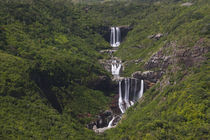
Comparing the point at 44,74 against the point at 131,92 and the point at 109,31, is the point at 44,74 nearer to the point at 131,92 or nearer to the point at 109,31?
the point at 131,92

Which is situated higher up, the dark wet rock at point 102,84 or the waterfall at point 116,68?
the waterfall at point 116,68

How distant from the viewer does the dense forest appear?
44.2 meters

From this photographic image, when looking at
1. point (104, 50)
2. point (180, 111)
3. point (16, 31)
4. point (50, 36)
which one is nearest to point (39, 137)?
point (180, 111)

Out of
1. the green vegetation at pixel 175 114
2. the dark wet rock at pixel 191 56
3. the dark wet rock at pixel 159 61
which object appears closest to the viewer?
the green vegetation at pixel 175 114

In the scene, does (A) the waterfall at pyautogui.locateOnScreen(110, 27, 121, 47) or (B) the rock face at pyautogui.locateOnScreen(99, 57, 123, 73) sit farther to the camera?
(A) the waterfall at pyautogui.locateOnScreen(110, 27, 121, 47)

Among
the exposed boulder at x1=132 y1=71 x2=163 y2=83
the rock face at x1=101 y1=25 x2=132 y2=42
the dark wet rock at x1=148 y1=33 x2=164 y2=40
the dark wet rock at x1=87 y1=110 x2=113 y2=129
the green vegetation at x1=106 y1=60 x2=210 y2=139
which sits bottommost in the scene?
the dark wet rock at x1=87 y1=110 x2=113 y2=129

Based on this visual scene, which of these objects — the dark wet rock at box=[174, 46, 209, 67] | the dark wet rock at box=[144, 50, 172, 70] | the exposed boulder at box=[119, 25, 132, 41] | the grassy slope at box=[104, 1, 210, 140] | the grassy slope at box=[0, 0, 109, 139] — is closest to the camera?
the grassy slope at box=[104, 1, 210, 140]

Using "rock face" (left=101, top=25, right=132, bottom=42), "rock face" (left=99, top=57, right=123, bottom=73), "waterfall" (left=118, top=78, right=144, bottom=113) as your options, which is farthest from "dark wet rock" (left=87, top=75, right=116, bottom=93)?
"rock face" (left=101, top=25, right=132, bottom=42)

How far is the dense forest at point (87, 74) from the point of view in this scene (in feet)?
145

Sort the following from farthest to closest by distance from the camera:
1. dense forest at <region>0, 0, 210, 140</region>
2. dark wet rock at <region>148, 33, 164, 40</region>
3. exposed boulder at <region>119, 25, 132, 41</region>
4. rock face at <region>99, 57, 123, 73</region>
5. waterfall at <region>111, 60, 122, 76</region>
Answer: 1. exposed boulder at <region>119, 25, 132, 41</region>
2. dark wet rock at <region>148, 33, 164, 40</region>
3. rock face at <region>99, 57, 123, 73</region>
4. waterfall at <region>111, 60, 122, 76</region>
5. dense forest at <region>0, 0, 210, 140</region>

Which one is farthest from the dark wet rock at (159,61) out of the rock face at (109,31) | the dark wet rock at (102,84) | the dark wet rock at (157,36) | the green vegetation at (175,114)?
the rock face at (109,31)

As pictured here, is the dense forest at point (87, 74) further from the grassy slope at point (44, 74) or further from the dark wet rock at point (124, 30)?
the dark wet rock at point (124, 30)

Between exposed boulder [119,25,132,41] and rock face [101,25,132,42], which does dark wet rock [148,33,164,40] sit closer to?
exposed boulder [119,25,132,41]

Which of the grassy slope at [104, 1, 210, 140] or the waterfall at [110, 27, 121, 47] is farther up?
the waterfall at [110, 27, 121, 47]
